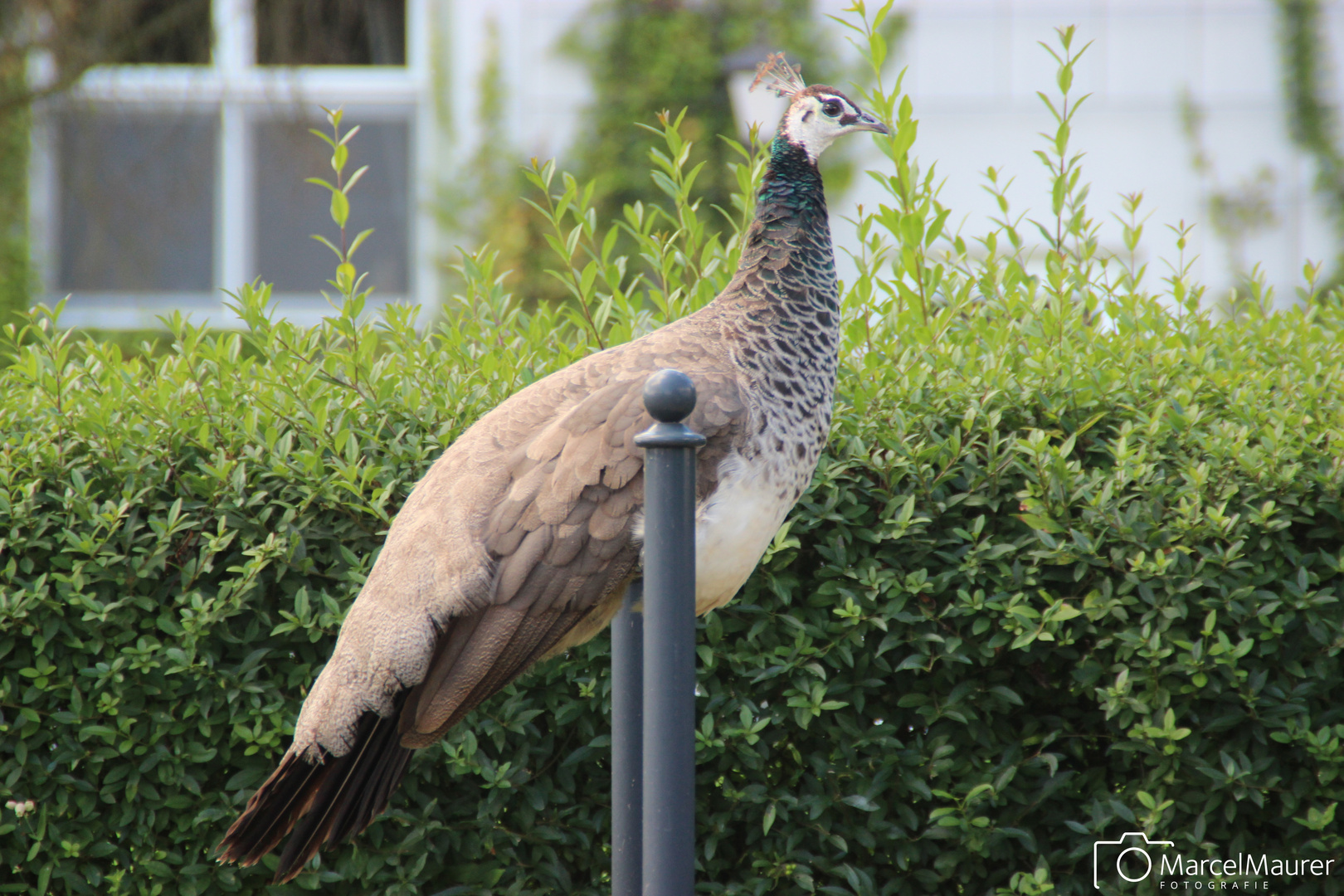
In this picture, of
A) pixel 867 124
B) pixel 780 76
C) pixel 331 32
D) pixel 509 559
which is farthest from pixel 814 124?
pixel 331 32

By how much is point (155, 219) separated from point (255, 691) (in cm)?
630

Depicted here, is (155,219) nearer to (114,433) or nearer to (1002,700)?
(114,433)

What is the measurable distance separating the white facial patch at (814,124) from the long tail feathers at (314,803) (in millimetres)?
1501

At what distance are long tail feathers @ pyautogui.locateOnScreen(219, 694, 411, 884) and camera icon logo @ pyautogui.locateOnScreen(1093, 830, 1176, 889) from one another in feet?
5.36

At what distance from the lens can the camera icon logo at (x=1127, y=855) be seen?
8.57 feet

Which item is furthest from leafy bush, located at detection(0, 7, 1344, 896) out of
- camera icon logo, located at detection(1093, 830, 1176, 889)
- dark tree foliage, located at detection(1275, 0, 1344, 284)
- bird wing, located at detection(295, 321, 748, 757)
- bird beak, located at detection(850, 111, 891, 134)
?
dark tree foliage, located at detection(1275, 0, 1344, 284)

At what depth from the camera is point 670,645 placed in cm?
181

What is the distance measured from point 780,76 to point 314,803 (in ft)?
6.40

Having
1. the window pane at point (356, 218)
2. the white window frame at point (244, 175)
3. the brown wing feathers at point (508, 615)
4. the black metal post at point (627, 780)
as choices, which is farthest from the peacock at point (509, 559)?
the window pane at point (356, 218)

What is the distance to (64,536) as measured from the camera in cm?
267

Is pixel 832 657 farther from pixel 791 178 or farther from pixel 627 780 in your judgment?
pixel 791 178

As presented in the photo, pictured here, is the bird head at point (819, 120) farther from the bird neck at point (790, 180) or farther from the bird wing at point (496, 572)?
the bird wing at point (496, 572)

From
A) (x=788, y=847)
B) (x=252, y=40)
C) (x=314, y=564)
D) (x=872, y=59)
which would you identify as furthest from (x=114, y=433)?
(x=252, y=40)

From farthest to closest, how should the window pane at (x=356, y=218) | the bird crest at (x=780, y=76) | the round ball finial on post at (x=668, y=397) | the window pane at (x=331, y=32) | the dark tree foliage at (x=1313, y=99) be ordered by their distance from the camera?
the window pane at (x=356, y=218) → the dark tree foliage at (x=1313, y=99) → the window pane at (x=331, y=32) → the bird crest at (x=780, y=76) → the round ball finial on post at (x=668, y=397)
